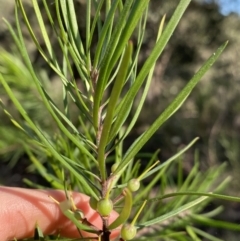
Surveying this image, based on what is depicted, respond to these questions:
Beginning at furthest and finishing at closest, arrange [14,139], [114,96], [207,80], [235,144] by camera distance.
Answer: [207,80]
[235,144]
[14,139]
[114,96]

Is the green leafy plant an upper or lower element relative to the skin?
upper

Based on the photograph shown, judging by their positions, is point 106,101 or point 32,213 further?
point 32,213

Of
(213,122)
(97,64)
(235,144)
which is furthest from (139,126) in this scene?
(97,64)

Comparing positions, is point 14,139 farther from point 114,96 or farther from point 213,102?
point 213,102

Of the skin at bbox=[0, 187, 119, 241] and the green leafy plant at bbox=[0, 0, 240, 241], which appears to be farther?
the skin at bbox=[0, 187, 119, 241]

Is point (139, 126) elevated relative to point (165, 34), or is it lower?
lower

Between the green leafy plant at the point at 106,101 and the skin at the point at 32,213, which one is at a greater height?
the green leafy plant at the point at 106,101

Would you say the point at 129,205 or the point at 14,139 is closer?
the point at 129,205

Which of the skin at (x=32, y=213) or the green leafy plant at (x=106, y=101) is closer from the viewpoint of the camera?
the green leafy plant at (x=106, y=101)
